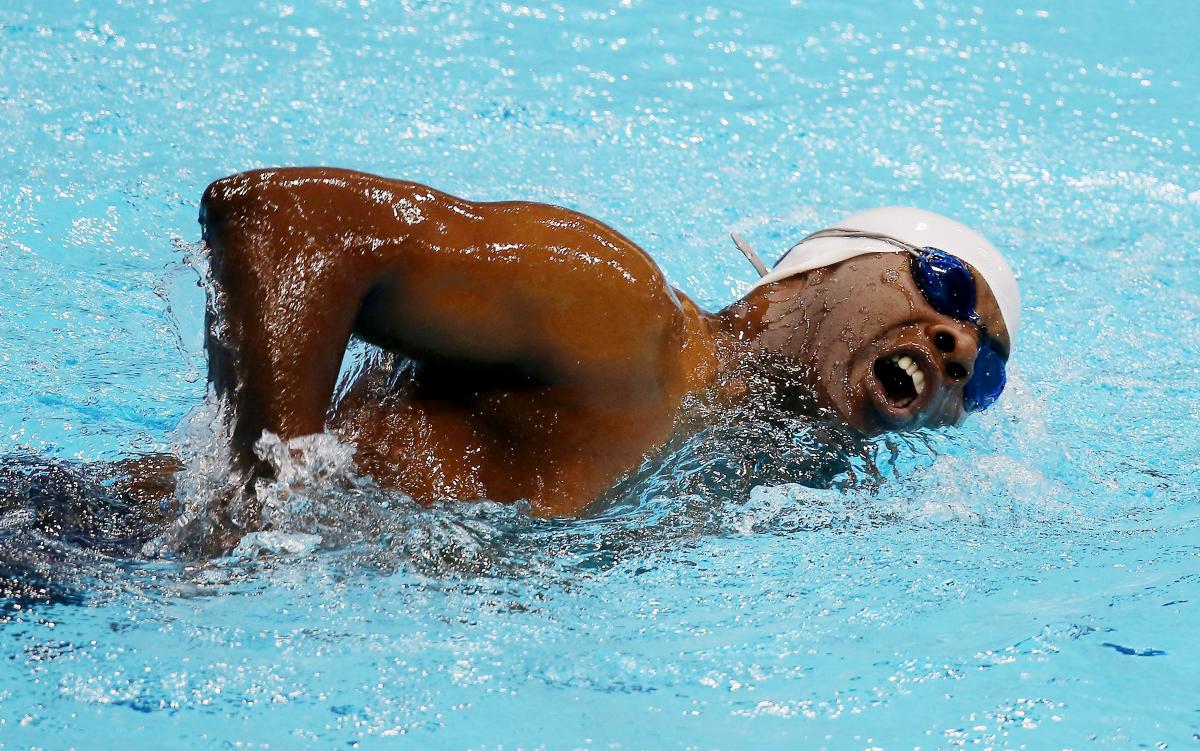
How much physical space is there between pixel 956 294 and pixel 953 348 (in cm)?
12

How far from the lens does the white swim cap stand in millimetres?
2961

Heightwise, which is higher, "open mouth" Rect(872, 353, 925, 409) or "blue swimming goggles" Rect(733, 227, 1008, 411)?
"blue swimming goggles" Rect(733, 227, 1008, 411)

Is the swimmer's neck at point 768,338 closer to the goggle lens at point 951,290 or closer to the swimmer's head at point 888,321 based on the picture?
the swimmer's head at point 888,321

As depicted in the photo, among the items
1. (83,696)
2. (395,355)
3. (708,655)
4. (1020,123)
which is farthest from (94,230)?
(1020,123)

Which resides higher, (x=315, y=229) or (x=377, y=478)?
(x=315, y=229)

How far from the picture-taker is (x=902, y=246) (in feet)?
9.72

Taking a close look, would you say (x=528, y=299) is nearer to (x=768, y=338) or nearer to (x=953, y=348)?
(x=768, y=338)

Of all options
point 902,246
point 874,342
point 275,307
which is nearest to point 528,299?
point 275,307

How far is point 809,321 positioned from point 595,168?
2854 mm

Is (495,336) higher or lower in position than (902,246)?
lower

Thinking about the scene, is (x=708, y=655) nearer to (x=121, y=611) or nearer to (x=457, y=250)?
(x=457, y=250)

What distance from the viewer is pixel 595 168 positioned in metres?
5.60

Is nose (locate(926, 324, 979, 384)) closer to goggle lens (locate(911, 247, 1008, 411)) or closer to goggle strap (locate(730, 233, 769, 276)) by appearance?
goggle lens (locate(911, 247, 1008, 411))

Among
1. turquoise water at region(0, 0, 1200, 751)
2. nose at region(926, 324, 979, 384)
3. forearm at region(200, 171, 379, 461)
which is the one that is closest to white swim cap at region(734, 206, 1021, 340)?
nose at region(926, 324, 979, 384)
